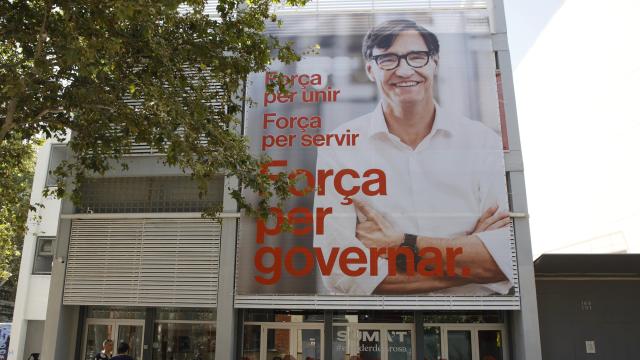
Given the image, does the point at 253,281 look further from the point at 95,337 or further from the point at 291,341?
the point at 95,337

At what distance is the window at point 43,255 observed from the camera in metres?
23.7

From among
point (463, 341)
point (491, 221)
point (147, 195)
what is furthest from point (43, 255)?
point (491, 221)

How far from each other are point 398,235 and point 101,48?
7.93 m

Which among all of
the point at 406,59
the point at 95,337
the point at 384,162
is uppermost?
the point at 406,59

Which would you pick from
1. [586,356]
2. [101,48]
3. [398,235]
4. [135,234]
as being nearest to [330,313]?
[398,235]

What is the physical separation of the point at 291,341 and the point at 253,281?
1.89m

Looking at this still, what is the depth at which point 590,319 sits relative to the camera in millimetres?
15430

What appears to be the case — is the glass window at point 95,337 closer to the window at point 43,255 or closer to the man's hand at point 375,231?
the man's hand at point 375,231

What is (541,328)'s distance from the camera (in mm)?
15500

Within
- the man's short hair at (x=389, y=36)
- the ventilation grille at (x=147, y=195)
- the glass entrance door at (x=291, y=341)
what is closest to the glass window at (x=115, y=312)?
the ventilation grille at (x=147, y=195)

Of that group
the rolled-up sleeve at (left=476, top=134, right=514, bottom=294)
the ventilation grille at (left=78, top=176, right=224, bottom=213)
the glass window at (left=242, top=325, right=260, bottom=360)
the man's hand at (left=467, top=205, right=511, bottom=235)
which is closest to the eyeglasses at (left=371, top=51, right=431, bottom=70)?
the rolled-up sleeve at (left=476, top=134, right=514, bottom=294)

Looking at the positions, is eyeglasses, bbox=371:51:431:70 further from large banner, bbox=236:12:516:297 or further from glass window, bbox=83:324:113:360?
glass window, bbox=83:324:113:360

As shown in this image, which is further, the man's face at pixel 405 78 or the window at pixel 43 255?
the window at pixel 43 255

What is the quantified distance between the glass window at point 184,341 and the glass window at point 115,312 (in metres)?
0.66
